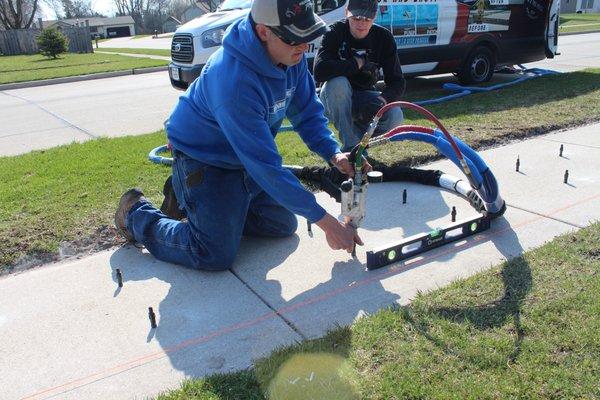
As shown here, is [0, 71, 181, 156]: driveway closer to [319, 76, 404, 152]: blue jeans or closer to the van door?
[319, 76, 404, 152]: blue jeans

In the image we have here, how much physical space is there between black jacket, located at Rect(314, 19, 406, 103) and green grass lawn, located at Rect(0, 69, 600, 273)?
69cm

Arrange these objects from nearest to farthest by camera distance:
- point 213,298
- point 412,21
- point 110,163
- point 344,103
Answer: point 213,298
point 344,103
point 110,163
point 412,21

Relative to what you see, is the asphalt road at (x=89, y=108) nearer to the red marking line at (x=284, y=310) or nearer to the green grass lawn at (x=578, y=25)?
the red marking line at (x=284, y=310)

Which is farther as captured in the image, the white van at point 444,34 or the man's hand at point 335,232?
the white van at point 444,34

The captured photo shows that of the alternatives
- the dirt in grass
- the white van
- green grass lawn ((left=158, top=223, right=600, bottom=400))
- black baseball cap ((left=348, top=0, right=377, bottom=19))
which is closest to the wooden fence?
the white van

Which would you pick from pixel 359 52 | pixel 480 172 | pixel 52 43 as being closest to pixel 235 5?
pixel 359 52

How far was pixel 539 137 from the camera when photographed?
233 inches

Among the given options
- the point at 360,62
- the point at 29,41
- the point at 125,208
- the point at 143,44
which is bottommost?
the point at 143,44

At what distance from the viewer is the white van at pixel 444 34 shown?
27.9ft

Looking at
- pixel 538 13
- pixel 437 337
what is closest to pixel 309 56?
pixel 538 13

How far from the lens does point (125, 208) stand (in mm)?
3619

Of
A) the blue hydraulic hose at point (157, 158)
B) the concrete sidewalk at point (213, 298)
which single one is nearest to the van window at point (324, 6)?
the blue hydraulic hose at point (157, 158)

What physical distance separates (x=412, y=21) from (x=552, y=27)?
3.08 m

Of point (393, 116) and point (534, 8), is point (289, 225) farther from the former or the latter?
point (534, 8)
